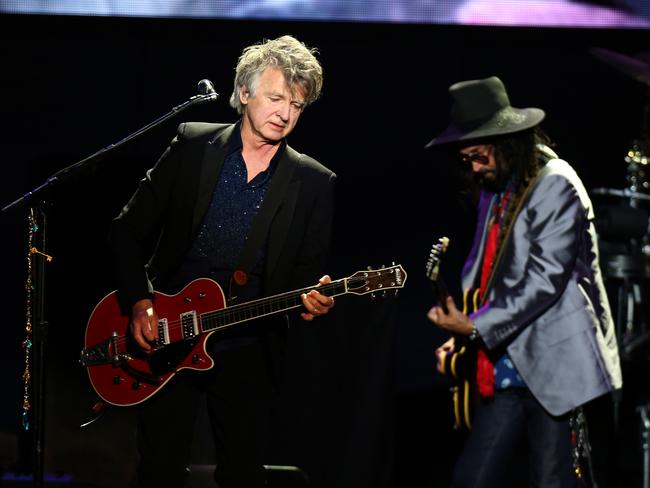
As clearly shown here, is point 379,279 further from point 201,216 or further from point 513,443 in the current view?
point 513,443

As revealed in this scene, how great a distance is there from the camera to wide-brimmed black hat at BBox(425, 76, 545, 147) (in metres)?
3.80

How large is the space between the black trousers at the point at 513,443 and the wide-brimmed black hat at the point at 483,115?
1060 mm

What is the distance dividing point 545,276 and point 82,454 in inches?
99.2

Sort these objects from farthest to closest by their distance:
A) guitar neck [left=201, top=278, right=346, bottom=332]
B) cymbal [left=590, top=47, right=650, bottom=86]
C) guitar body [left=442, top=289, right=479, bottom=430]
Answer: cymbal [left=590, top=47, right=650, bottom=86]
guitar body [left=442, top=289, right=479, bottom=430]
guitar neck [left=201, top=278, right=346, bottom=332]

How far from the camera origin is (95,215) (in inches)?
181

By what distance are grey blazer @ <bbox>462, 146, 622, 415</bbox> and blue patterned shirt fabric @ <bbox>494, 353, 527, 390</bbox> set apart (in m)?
0.08

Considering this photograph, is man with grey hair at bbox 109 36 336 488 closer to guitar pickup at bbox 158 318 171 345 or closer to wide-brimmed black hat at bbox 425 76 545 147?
guitar pickup at bbox 158 318 171 345

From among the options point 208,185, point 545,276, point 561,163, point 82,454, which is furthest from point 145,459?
point 561,163

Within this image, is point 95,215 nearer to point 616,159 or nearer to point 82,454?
point 82,454

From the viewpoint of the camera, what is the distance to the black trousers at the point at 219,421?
339cm

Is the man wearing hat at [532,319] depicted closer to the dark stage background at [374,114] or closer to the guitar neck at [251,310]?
the guitar neck at [251,310]

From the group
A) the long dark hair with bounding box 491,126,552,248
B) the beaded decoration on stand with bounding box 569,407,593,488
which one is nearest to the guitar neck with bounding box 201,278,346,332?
the long dark hair with bounding box 491,126,552,248

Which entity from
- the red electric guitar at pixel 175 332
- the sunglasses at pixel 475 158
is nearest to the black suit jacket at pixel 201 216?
the red electric guitar at pixel 175 332

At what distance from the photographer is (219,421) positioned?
134 inches
